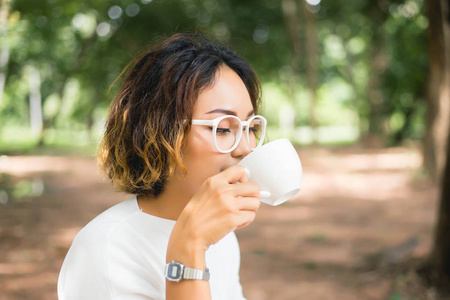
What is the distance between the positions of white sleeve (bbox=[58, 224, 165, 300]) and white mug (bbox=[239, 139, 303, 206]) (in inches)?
16.8

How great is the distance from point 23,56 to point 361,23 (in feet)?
52.0

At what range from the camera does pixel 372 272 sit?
5.02 metres

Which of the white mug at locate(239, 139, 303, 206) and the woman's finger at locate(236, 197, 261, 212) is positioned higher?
the white mug at locate(239, 139, 303, 206)

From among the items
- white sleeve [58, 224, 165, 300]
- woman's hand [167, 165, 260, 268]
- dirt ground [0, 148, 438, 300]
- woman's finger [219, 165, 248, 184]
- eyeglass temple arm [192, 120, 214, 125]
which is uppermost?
eyeglass temple arm [192, 120, 214, 125]

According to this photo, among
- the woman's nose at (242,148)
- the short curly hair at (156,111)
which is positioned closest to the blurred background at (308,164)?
the short curly hair at (156,111)

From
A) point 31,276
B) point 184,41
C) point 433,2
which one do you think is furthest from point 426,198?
point 184,41

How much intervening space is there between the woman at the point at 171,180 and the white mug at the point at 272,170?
0.08 metres

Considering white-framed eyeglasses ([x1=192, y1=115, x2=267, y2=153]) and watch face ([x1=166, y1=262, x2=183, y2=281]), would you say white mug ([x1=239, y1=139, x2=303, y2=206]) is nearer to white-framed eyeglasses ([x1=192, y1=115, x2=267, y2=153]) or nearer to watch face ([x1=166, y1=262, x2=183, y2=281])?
white-framed eyeglasses ([x1=192, y1=115, x2=267, y2=153])

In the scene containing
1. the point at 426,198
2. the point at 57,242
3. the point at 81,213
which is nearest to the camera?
the point at 57,242

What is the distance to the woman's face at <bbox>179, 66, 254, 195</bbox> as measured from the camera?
1460 mm

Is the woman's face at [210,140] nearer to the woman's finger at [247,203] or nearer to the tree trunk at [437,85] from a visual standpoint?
the woman's finger at [247,203]

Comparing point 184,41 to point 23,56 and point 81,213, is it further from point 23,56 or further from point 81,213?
point 23,56

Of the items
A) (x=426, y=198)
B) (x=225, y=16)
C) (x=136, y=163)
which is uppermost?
(x=225, y=16)

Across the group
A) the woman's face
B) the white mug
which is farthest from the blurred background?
the white mug
